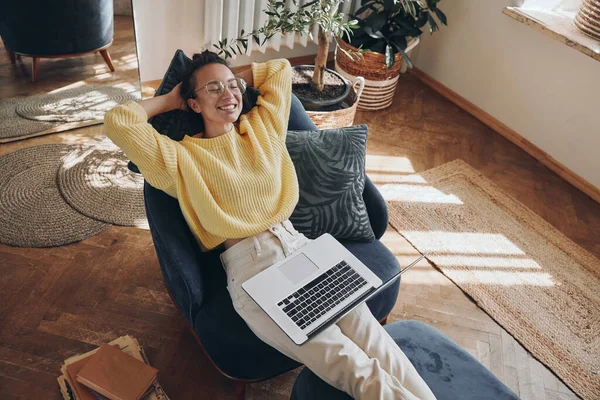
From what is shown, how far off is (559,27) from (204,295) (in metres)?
2.30

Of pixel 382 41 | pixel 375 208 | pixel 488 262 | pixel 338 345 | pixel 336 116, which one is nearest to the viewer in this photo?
pixel 338 345

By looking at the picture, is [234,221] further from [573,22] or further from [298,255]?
[573,22]

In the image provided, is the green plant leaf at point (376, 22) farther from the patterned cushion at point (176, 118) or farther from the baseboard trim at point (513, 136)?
the patterned cushion at point (176, 118)

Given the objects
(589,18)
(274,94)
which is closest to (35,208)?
(274,94)

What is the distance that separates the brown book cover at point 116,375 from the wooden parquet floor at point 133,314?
0.15 metres

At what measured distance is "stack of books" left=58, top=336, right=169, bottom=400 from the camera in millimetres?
1498

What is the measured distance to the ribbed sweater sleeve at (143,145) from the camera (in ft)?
4.61

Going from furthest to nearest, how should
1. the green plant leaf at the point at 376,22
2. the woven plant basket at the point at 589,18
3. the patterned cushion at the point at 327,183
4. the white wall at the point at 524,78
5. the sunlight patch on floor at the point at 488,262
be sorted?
the green plant leaf at the point at 376,22 < the white wall at the point at 524,78 < the woven plant basket at the point at 589,18 < the sunlight patch on floor at the point at 488,262 < the patterned cushion at the point at 327,183

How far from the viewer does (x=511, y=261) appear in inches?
91.3

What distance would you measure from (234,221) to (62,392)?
0.75 meters

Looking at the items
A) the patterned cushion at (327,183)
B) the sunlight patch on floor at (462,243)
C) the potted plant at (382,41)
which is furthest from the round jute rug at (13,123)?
the sunlight patch on floor at (462,243)

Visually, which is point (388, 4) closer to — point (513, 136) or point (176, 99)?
point (513, 136)

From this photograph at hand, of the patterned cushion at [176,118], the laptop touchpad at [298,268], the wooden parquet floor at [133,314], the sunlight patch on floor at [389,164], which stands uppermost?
the patterned cushion at [176,118]

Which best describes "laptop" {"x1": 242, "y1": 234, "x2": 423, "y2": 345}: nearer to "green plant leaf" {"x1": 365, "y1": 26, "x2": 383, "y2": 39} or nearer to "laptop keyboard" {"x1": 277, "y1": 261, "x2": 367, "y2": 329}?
"laptop keyboard" {"x1": 277, "y1": 261, "x2": 367, "y2": 329}
